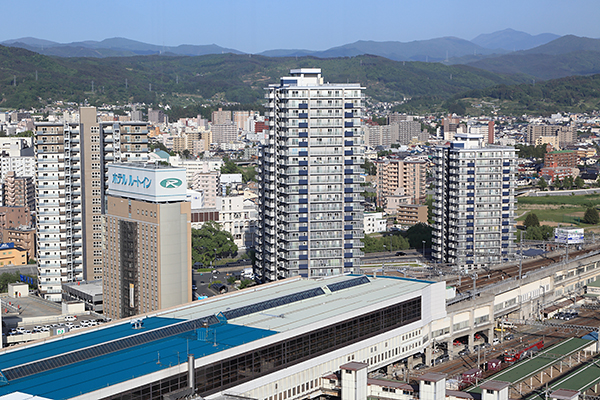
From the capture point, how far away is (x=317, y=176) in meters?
46.9

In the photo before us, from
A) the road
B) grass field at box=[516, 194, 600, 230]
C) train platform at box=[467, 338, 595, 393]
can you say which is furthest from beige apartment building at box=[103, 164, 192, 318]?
grass field at box=[516, 194, 600, 230]

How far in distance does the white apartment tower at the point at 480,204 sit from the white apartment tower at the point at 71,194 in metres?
22.9

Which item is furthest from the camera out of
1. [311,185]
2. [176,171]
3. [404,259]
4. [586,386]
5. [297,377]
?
[404,259]

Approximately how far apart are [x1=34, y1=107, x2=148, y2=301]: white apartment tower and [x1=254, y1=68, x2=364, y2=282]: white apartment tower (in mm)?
11758

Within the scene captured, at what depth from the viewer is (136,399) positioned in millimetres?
24125

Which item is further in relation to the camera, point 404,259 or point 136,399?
point 404,259

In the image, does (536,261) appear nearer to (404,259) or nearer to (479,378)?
(404,259)

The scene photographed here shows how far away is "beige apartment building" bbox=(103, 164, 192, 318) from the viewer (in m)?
39.3

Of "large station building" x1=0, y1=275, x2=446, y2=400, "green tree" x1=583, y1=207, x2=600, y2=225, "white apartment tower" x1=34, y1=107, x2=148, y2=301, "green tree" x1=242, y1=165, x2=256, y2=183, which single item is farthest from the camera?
"green tree" x1=242, y1=165, x2=256, y2=183

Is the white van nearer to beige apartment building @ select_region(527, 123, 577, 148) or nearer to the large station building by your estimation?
the large station building

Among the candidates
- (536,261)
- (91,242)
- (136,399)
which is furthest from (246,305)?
(536,261)

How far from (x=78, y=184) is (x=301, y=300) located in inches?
906

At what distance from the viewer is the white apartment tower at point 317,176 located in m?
46.7

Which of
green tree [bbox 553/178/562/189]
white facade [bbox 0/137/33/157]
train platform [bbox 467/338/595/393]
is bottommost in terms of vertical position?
train platform [bbox 467/338/595/393]
